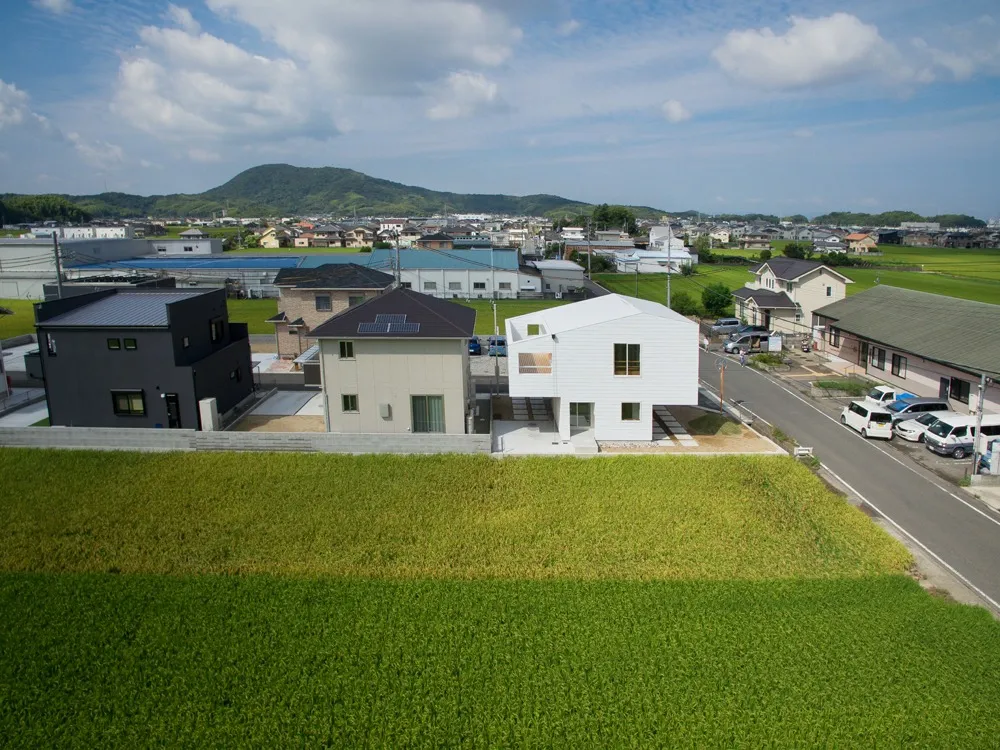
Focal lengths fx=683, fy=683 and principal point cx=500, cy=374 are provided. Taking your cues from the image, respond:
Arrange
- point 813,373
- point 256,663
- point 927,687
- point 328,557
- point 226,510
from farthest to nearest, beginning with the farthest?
point 813,373 < point 226,510 < point 328,557 < point 256,663 < point 927,687

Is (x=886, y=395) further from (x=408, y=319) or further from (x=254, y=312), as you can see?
(x=254, y=312)

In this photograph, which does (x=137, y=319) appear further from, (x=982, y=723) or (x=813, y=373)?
(x=813, y=373)

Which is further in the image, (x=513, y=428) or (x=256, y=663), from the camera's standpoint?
(x=513, y=428)

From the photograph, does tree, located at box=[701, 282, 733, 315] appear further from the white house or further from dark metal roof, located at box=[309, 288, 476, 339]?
dark metal roof, located at box=[309, 288, 476, 339]

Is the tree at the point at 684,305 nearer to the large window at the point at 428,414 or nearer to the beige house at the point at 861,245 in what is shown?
the large window at the point at 428,414

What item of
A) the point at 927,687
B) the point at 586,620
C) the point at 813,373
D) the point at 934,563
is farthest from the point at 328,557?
the point at 813,373

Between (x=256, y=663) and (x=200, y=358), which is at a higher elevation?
(x=200, y=358)

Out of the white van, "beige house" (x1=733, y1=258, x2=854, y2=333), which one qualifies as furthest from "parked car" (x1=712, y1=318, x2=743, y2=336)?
the white van

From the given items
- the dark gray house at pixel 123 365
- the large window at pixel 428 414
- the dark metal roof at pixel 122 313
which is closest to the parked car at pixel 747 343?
the large window at pixel 428 414
